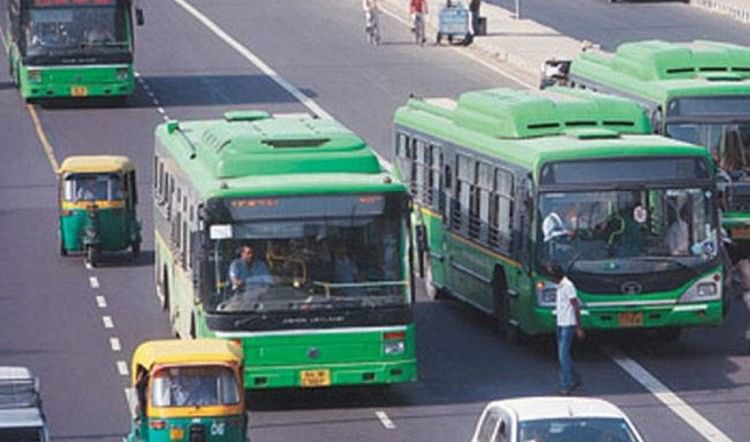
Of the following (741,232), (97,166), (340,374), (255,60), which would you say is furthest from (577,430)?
(255,60)

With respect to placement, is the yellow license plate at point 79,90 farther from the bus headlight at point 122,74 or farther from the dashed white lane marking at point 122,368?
the dashed white lane marking at point 122,368

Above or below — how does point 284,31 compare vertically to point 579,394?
below

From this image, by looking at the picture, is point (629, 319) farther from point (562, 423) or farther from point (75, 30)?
point (75, 30)

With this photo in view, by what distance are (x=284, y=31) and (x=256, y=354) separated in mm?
47004

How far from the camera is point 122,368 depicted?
31359mm

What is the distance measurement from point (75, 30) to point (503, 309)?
28212 millimetres

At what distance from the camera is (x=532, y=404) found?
21.8m

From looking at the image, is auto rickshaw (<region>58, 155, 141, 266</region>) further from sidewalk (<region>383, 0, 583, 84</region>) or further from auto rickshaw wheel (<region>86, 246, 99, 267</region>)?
sidewalk (<region>383, 0, 583, 84</region>)

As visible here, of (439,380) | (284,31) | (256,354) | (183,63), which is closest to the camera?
(256,354)

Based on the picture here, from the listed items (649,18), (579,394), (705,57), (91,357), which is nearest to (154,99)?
(649,18)

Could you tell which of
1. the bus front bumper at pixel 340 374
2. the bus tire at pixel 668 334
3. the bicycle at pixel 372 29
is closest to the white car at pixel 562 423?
the bus front bumper at pixel 340 374

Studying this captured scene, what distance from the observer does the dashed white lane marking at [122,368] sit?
31.0 metres

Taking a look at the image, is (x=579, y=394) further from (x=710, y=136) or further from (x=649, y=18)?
(x=649, y=18)

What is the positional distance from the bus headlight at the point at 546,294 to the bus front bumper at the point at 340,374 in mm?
3196
